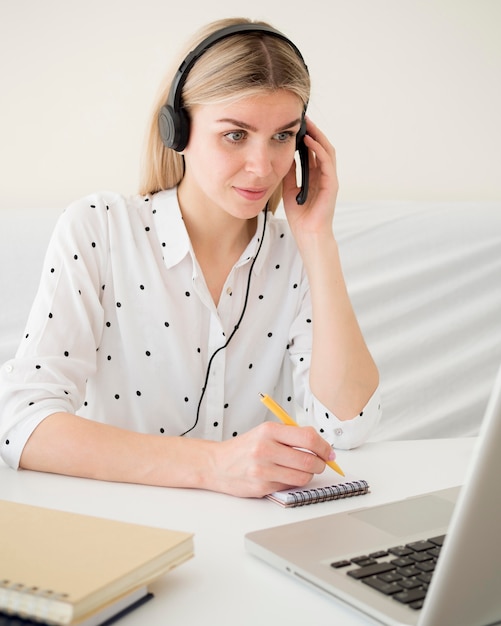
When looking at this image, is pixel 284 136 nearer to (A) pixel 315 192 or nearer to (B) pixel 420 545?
(A) pixel 315 192

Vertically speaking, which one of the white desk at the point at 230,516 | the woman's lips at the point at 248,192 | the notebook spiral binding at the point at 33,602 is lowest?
the white desk at the point at 230,516

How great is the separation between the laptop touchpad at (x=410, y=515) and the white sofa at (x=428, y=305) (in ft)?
3.22

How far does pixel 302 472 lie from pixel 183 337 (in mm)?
457

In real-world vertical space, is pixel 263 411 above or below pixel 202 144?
below

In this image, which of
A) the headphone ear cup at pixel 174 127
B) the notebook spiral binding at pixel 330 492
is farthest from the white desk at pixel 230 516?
the headphone ear cup at pixel 174 127

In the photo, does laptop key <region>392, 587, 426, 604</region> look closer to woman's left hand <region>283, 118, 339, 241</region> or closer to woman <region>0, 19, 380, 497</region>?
woman <region>0, 19, 380, 497</region>

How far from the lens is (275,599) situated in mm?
595

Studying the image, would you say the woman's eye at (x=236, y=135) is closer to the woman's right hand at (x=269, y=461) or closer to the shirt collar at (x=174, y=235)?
the shirt collar at (x=174, y=235)

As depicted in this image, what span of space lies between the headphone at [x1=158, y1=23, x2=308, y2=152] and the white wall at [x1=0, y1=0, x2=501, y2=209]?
0.71 meters

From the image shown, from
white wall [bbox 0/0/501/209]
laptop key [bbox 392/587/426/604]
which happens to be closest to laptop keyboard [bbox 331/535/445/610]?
laptop key [bbox 392/587/426/604]

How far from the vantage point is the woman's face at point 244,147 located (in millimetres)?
1146

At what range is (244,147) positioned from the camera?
46.1 inches

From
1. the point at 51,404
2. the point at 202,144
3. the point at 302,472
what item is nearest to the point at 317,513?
the point at 302,472

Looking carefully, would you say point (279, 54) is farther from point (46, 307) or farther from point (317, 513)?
point (317, 513)
